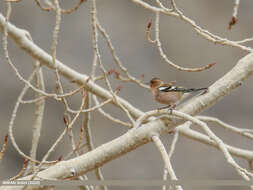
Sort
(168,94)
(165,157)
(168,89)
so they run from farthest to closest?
(168,89) → (168,94) → (165,157)

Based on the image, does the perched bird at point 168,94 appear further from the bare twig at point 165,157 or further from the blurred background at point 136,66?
the blurred background at point 136,66

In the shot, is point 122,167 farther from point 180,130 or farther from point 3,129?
point 180,130

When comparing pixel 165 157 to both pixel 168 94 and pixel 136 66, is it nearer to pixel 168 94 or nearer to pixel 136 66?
pixel 168 94

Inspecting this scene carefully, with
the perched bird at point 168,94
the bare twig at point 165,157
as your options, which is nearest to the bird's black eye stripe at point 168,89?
the perched bird at point 168,94

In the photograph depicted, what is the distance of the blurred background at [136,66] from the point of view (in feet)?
28.6

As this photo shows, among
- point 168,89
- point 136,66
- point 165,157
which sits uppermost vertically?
point 136,66

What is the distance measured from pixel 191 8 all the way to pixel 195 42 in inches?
32.2

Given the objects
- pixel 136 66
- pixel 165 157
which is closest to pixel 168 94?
pixel 165 157

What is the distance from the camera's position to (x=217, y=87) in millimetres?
2910

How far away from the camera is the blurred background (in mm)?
8719

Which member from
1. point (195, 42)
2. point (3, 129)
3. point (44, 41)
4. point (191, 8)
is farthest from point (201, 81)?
point (3, 129)

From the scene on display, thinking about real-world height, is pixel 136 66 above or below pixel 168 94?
above

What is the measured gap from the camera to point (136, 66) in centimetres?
923

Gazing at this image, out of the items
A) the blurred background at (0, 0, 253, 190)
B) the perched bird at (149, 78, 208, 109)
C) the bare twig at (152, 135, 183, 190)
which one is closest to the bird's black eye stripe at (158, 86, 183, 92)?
the perched bird at (149, 78, 208, 109)
